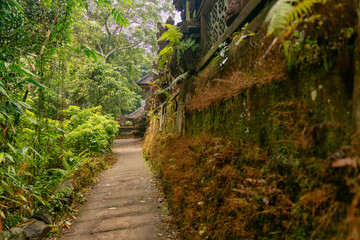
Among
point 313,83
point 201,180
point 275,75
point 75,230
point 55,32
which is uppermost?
point 55,32

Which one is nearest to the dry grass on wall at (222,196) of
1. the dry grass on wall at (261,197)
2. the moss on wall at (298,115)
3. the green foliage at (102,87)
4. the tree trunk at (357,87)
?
the dry grass on wall at (261,197)

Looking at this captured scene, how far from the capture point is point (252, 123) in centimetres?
204

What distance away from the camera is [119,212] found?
390 cm

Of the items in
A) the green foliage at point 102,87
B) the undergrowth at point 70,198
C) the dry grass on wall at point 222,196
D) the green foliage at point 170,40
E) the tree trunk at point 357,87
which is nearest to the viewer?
the tree trunk at point 357,87

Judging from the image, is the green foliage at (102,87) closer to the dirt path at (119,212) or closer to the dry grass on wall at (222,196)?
the dirt path at (119,212)

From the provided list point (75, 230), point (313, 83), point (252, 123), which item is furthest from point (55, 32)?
point (313, 83)

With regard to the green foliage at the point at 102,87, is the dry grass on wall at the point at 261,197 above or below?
below

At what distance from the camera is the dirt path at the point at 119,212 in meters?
3.24

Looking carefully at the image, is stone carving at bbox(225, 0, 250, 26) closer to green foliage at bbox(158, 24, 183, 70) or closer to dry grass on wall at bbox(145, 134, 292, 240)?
dry grass on wall at bbox(145, 134, 292, 240)

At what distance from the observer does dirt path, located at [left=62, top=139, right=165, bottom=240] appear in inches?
128

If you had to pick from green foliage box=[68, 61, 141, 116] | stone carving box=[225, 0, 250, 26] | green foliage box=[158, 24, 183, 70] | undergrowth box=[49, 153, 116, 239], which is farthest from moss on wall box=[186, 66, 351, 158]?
green foliage box=[68, 61, 141, 116]

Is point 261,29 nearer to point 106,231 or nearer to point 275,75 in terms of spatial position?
point 275,75

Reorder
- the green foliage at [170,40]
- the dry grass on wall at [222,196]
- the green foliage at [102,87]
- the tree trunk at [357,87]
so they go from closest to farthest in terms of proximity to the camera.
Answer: the tree trunk at [357,87] < the dry grass on wall at [222,196] < the green foliage at [170,40] < the green foliage at [102,87]

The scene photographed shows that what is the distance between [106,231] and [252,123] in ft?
9.53
